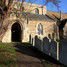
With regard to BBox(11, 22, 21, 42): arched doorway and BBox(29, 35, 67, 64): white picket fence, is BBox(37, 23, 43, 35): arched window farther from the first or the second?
BBox(29, 35, 67, 64): white picket fence

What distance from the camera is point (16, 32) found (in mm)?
50312

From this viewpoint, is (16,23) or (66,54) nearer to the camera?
(66,54)

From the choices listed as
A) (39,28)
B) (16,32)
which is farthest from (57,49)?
(39,28)

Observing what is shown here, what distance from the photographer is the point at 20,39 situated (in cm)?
4850

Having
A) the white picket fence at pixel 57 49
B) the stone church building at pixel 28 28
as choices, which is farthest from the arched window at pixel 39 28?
the white picket fence at pixel 57 49

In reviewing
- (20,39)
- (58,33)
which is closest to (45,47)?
(20,39)

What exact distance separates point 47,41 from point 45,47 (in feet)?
3.41

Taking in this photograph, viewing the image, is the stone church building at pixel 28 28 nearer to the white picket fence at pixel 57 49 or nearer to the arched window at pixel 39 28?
the arched window at pixel 39 28

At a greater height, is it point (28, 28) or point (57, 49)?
point (28, 28)

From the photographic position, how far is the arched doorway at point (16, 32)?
49.2 meters

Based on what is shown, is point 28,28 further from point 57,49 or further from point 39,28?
point 57,49

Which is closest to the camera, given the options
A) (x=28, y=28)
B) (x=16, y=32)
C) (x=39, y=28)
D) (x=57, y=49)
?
(x=57, y=49)

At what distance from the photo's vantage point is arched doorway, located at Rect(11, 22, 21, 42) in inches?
1937

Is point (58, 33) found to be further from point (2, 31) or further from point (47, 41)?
point (2, 31)
